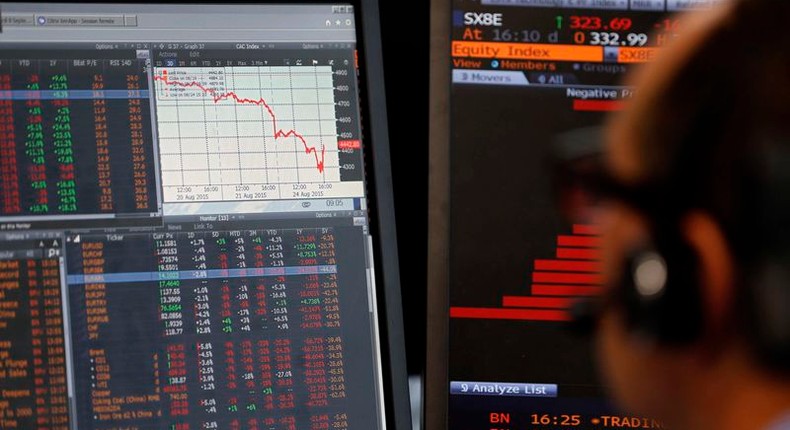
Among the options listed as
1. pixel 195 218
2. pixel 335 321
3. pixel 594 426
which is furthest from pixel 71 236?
pixel 594 426

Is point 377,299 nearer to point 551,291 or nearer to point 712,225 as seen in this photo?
point 551,291

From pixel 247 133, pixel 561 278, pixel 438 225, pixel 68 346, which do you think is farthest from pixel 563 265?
pixel 68 346

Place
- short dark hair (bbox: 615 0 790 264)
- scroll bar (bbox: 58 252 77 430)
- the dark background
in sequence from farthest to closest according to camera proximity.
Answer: the dark background → scroll bar (bbox: 58 252 77 430) → short dark hair (bbox: 615 0 790 264)

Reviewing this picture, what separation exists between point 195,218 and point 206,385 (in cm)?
18

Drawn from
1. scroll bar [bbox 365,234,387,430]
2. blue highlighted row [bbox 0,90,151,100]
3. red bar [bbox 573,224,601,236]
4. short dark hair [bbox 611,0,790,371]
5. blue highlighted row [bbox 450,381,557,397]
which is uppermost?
blue highlighted row [bbox 0,90,151,100]

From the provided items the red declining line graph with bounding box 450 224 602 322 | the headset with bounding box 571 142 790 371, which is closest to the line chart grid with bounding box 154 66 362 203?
the red declining line graph with bounding box 450 224 602 322

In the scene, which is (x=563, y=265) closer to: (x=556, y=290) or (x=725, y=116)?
(x=556, y=290)

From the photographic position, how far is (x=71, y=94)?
1198 mm

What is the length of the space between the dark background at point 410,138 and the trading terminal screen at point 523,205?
144mm

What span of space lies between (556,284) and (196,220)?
1.36ft

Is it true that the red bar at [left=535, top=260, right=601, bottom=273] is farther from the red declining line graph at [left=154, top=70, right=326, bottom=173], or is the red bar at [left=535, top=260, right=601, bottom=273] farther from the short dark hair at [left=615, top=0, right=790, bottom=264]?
the short dark hair at [left=615, top=0, right=790, bottom=264]

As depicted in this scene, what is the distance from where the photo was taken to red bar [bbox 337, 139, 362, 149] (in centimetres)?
126

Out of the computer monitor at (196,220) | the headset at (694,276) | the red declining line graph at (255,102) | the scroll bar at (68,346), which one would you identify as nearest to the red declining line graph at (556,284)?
the computer monitor at (196,220)

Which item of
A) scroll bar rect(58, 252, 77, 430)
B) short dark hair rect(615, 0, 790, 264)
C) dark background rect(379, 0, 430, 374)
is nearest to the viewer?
short dark hair rect(615, 0, 790, 264)
